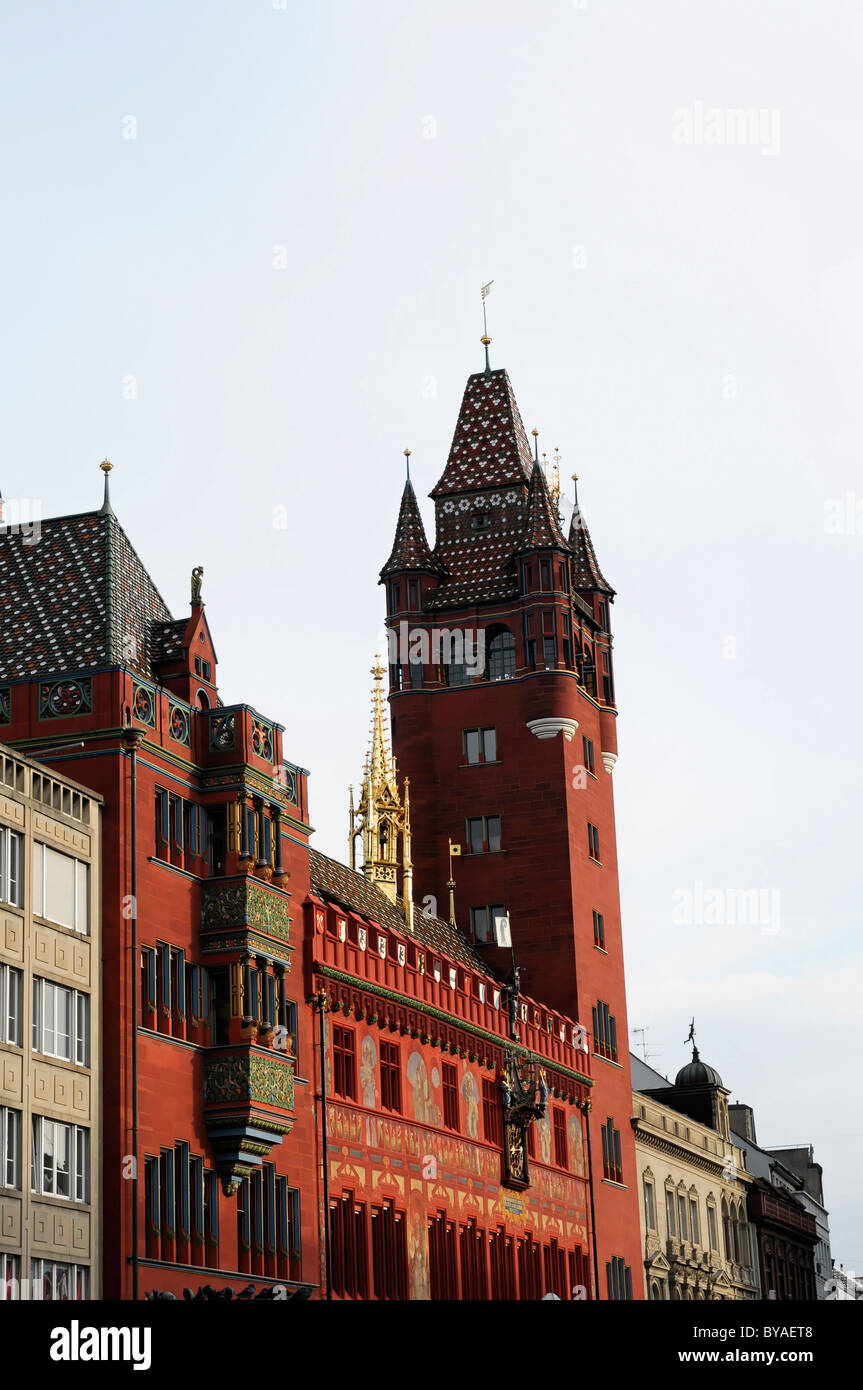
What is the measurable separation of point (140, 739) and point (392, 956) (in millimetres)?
17607

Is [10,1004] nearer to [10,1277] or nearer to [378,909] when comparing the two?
[10,1277]

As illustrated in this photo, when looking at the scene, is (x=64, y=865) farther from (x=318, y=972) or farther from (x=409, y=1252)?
(x=409, y=1252)

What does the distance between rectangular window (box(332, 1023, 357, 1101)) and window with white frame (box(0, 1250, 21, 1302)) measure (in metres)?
17.3

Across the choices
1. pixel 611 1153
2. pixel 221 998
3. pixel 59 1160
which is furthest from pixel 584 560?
pixel 59 1160

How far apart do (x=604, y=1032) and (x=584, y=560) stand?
21653mm

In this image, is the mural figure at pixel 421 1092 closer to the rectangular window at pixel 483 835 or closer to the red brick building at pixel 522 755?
the red brick building at pixel 522 755

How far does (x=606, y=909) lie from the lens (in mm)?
93188

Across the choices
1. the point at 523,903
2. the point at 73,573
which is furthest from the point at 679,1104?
the point at 73,573

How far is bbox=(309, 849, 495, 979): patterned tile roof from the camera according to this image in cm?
7144

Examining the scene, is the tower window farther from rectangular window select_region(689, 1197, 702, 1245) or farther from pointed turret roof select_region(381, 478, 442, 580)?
rectangular window select_region(689, 1197, 702, 1245)

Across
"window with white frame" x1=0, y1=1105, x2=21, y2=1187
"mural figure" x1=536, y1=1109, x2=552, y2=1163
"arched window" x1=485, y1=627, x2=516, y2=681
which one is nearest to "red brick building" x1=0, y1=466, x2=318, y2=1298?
"window with white frame" x1=0, y1=1105, x2=21, y2=1187

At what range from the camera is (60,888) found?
50.0 metres

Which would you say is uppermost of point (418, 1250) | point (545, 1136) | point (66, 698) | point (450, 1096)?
point (66, 698)

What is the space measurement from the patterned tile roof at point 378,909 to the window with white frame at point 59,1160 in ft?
49.3
